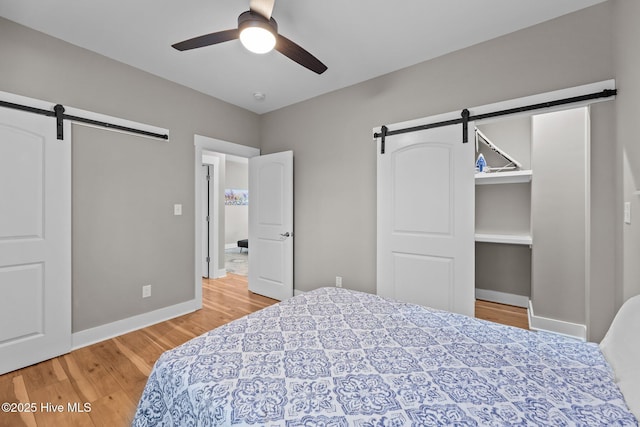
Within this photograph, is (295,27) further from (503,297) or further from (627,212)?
(503,297)

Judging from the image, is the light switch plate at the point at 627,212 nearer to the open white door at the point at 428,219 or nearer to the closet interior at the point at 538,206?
the closet interior at the point at 538,206

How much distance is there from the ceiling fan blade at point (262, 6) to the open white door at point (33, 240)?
1.97 meters

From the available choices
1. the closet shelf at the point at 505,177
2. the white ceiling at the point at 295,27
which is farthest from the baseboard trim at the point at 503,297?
the white ceiling at the point at 295,27

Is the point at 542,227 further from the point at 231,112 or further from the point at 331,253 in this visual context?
the point at 231,112

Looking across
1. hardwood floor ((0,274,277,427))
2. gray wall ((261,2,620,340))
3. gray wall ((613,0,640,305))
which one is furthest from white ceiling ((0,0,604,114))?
hardwood floor ((0,274,277,427))

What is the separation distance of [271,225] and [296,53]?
2.36 m

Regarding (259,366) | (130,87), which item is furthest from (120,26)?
(259,366)

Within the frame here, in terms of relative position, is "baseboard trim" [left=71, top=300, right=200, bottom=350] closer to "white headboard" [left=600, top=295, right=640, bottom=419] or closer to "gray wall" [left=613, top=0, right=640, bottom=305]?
"white headboard" [left=600, top=295, right=640, bottom=419]

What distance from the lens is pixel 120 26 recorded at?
87.0 inches

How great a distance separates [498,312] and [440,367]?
109 inches

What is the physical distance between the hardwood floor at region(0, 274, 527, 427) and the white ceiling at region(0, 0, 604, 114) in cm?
266

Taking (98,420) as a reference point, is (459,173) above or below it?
above

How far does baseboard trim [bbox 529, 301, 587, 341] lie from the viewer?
2.54 metres

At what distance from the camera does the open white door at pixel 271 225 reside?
370cm
